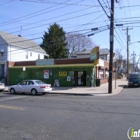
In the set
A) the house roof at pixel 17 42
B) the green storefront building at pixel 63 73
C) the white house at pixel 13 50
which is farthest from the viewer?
the house roof at pixel 17 42

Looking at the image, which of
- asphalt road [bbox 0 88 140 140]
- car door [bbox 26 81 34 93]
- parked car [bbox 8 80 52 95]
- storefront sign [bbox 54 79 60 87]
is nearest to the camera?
asphalt road [bbox 0 88 140 140]

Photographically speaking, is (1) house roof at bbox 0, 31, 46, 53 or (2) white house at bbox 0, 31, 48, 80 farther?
(1) house roof at bbox 0, 31, 46, 53

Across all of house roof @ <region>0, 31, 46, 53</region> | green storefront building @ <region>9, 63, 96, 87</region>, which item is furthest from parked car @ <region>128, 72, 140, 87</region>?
house roof @ <region>0, 31, 46, 53</region>

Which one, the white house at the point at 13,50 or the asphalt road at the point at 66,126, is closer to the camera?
the asphalt road at the point at 66,126

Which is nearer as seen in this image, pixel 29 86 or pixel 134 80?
pixel 29 86

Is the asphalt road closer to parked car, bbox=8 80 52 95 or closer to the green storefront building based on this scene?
parked car, bbox=8 80 52 95

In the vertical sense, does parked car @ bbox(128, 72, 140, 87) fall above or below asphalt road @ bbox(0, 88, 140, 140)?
above

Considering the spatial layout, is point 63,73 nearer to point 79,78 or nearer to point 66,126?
point 79,78

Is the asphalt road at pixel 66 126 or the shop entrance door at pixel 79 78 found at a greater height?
the shop entrance door at pixel 79 78

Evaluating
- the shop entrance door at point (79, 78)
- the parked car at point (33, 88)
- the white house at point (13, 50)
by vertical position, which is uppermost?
the white house at point (13, 50)

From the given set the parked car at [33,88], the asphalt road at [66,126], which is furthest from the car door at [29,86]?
the asphalt road at [66,126]

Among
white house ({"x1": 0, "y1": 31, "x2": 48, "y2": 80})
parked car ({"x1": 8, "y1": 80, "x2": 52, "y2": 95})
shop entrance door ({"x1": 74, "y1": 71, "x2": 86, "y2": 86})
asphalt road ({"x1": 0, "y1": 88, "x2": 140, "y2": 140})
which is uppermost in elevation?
white house ({"x1": 0, "y1": 31, "x2": 48, "y2": 80})

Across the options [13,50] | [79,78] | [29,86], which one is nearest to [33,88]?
[29,86]

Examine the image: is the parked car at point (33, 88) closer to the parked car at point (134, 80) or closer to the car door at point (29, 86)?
the car door at point (29, 86)
